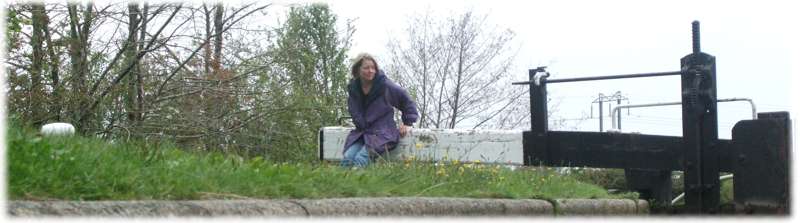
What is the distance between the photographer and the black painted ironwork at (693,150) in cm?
841

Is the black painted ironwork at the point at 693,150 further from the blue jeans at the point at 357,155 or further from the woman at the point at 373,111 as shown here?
the blue jeans at the point at 357,155

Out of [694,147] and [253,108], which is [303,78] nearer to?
[253,108]

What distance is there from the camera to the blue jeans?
26.0 ft

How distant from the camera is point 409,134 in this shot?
8.45 m

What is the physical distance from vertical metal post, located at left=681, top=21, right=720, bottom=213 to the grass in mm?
2442

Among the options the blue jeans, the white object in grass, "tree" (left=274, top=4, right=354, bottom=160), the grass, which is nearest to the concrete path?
the grass

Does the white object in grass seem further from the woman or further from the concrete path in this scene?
the woman

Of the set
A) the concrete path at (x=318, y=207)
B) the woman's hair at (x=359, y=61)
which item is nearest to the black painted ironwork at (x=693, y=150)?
the woman's hair at (x=359, y=61)

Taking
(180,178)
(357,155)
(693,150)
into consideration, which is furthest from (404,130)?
(180,178)

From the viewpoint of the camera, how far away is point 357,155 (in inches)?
318

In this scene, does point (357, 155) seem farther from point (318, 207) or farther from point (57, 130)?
point (318, 207)

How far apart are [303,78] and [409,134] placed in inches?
322

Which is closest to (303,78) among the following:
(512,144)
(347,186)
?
(512,144)

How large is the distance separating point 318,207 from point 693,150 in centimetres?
522
